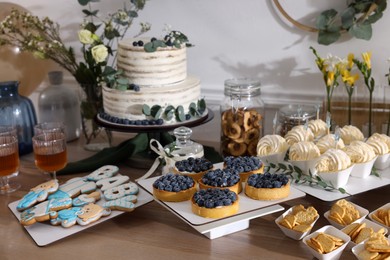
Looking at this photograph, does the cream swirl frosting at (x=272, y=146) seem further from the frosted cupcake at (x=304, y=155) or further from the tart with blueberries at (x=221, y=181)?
the tart with blueberries at (x=221, y=181)

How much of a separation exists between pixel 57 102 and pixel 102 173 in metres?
0.51

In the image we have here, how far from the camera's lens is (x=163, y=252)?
3.69ft

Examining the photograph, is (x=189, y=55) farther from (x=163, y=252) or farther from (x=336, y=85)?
(x=163, y=252)

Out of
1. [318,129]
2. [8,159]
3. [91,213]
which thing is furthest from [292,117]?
[8,159]

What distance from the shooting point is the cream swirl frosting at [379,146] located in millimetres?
1336

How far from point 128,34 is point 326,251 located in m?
1.19

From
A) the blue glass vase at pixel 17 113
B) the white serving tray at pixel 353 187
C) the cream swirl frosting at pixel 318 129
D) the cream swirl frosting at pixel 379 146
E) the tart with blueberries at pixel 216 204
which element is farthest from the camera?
the blue glass vase at pixel 17 113

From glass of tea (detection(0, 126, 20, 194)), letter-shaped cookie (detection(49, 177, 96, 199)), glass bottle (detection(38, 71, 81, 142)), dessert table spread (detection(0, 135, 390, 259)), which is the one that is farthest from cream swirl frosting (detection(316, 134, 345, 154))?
glass bottle (detection(38, 71, 81, 142))

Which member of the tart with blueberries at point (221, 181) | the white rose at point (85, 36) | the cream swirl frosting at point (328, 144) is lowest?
the tart with blueberries at point (221, 181)

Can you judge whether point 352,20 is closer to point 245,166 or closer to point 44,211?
point 245,166

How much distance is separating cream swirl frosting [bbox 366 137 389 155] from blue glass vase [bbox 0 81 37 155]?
1039 millimetres

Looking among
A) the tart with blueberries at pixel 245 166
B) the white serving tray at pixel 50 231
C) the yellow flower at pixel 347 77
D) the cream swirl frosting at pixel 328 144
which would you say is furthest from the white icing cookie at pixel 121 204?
the yellow flower at pixel 347 77

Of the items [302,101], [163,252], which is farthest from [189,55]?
[163,252]

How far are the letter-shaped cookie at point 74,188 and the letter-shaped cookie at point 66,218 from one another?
0.29ft
